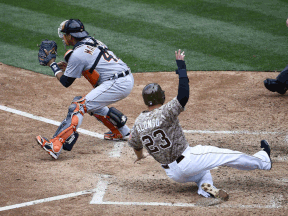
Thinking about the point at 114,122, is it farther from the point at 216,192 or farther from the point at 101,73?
the point at 216,192

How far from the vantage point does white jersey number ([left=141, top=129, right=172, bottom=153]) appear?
395cm

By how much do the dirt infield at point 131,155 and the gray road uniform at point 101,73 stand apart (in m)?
0.81

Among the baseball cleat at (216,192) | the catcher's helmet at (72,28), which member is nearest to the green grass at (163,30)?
the catcher's helmet at (72,28)

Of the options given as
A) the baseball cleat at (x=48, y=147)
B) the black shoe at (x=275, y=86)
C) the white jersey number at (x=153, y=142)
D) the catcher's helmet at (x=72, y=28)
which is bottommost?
the baseball cleat at (x=48, y=147)

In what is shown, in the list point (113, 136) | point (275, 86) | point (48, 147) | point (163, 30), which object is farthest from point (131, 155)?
point (163, 30)

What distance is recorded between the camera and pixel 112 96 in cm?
564

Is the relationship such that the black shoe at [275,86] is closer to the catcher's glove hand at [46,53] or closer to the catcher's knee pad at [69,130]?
the catcher's knee pad at [69,130]

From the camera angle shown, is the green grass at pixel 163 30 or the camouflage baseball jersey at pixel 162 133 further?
the green grass at pixel 163 30

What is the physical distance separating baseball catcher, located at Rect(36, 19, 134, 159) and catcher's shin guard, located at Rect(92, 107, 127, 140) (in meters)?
0.24

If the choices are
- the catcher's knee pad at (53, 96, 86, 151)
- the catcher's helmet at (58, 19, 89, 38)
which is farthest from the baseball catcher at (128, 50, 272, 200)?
the catcher's helmet at (58, 19, 89, 38)

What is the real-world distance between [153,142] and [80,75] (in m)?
2.05

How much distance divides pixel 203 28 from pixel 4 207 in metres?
7.99

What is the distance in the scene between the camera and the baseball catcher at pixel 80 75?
5.43 metres

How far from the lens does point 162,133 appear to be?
3941 mm
